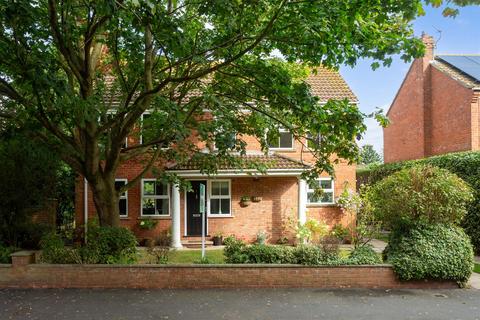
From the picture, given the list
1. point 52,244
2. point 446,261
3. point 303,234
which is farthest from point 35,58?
point 303,234

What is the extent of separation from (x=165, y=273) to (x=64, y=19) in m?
5.70

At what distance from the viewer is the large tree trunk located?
1008 centimetres

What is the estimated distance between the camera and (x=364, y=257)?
358 inches

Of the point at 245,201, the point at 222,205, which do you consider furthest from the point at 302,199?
the point at 222,205

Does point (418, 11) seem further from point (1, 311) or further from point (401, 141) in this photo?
point (401, 141)

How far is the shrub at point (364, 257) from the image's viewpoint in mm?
9008

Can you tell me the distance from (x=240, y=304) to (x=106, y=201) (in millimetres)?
4624

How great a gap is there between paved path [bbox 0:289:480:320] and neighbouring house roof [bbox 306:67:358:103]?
1051 cm

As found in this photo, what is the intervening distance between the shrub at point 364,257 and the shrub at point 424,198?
96cm

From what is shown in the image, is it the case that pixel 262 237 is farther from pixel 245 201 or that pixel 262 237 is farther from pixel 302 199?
→ pixel 302 199

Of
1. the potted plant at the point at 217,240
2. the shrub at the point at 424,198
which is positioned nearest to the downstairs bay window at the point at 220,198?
the potted plant at the point at 217,240

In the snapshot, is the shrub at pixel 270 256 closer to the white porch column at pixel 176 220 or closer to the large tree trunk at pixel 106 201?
the large tree trunk at pixel 106 201

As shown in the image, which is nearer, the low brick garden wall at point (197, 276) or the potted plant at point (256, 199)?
the low brick garden wall at point (197, 276)

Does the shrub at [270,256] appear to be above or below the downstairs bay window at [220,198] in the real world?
below
